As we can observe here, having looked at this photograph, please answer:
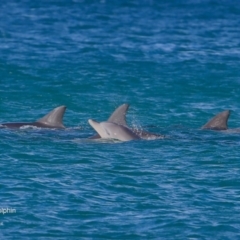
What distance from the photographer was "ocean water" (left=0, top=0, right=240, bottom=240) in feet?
69.4

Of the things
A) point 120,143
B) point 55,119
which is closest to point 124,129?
point 120,143

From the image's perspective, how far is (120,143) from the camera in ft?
91.0

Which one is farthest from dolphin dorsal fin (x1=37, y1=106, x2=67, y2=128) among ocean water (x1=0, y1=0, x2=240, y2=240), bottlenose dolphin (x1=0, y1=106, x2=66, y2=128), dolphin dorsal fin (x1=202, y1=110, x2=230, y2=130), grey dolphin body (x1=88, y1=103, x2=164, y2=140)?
dolphin dorsal fin (x1=202, y1=110, x2=230, y2=130)

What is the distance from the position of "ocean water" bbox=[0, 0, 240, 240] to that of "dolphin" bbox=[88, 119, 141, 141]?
1.64 feet

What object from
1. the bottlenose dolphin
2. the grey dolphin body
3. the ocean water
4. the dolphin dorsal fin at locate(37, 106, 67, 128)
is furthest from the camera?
the dolphin dorsal fin at locate(37, 106, 67, 128)

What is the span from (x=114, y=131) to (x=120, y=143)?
24.1 inches

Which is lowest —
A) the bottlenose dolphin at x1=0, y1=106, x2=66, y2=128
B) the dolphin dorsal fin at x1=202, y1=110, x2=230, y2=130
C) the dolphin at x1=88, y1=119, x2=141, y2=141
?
the dolphin at x1=88, y1=119, x2=141, y2=141

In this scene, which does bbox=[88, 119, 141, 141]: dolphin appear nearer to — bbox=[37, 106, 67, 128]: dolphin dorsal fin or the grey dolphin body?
the grey dolphin body

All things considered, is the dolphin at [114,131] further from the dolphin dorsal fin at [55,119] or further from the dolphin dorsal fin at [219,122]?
the dolphin dorsal fin at [219,122]

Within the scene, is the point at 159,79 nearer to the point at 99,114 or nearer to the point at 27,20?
the point at 99,114

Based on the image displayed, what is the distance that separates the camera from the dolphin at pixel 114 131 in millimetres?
28109

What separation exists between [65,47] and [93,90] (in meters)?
11.6

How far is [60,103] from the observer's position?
36.0 meters

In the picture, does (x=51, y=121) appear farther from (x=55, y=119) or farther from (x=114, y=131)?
(x=114, y=131)
